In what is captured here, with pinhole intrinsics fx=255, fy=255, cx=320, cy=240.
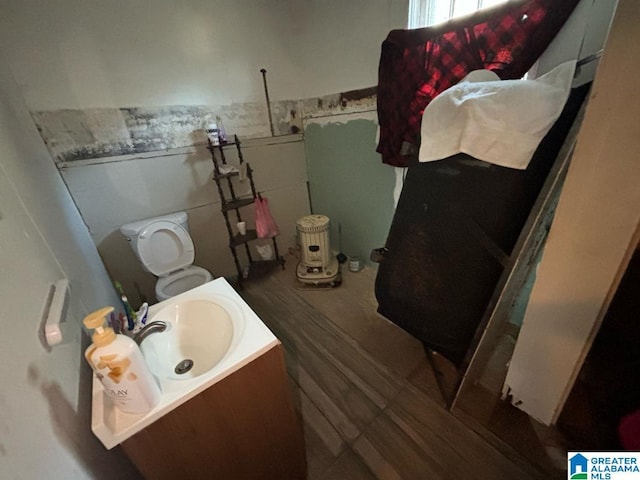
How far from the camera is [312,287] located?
2182mm

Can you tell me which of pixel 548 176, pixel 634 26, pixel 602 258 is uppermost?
pixel 634 26

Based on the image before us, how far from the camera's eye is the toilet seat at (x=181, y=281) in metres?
1.73

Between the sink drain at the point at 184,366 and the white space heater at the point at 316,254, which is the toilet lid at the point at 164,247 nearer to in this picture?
the white space heater at the point at 316,254

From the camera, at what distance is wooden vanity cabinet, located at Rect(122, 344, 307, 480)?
620 millimetres

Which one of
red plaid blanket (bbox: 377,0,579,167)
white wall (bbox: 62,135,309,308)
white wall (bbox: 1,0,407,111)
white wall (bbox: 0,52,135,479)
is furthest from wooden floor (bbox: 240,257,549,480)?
white wall (bbox: 1,0,407,111)

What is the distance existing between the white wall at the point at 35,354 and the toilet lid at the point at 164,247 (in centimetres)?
71

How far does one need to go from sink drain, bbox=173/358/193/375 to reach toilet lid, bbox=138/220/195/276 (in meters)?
1.05

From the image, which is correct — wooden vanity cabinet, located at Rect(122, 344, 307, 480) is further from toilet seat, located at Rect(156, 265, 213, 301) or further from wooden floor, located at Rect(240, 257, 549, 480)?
toilet seat, located at Rect(156, 265, 213, 301)

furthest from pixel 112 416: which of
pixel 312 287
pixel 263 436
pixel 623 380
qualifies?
pixel 623 380

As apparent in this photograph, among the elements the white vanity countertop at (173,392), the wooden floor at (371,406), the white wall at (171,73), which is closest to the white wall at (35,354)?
the white vanity countertop at (173,392)

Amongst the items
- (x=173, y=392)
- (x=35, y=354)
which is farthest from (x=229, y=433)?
(x=35, y=354)

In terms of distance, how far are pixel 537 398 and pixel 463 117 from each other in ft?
3.97

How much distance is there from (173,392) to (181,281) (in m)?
1.33

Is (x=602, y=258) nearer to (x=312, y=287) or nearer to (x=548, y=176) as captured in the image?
(x=548, y=176)
